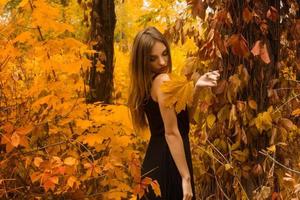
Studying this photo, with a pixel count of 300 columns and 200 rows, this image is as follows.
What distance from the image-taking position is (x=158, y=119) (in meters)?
2.99

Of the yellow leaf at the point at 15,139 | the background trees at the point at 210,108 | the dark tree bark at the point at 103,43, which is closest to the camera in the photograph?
the yellow leaf at the point at 15,139

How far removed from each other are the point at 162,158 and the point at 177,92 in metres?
0.51

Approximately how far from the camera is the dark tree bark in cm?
581

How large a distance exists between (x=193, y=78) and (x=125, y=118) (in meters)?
0.95

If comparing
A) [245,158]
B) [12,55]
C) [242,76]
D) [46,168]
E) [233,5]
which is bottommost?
[245,158]

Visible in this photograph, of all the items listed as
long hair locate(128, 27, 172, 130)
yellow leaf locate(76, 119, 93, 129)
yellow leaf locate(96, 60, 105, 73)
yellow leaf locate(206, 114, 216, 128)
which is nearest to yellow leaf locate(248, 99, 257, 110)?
yellow leaf locate(206, 114, 216, 128)

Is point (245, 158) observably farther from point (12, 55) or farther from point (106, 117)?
point (12, 55)

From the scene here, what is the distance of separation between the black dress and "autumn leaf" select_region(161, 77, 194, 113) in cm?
31

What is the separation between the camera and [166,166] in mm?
3016

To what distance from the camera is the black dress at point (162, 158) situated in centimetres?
299

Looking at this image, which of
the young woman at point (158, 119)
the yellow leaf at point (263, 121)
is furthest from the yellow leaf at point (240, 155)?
the young woman at point (158, 119)

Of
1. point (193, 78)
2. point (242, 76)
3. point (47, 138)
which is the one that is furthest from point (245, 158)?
point (47, 138)

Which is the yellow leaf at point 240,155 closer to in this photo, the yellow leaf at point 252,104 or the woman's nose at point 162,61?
the yellow leaf at point 252,104

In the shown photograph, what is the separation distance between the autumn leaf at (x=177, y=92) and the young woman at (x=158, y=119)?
23cm
